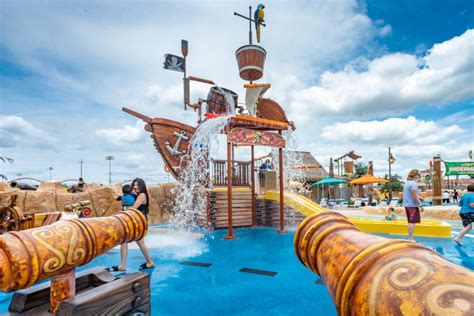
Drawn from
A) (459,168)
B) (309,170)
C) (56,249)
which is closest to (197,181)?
(56,249)

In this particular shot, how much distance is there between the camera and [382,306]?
780 mm

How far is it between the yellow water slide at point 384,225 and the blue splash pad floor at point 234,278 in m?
0.46

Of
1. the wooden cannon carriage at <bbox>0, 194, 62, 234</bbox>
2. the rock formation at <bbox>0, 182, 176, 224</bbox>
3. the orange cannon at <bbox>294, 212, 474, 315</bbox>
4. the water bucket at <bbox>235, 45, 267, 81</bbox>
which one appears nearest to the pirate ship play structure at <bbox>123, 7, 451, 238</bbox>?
the water bucket at <bbox>235, 45, 267, 81</bbox>

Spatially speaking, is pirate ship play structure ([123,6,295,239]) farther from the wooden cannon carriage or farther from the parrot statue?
the wooden cannon carriage

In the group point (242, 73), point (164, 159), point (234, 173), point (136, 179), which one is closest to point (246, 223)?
point (234, 173)

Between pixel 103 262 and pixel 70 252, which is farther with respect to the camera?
pixel 103 262

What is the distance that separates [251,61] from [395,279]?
30.6 ft

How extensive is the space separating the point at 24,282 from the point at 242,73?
29.2ft

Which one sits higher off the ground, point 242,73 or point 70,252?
point 242,73

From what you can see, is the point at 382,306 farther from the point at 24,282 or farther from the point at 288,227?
the point at 288,227

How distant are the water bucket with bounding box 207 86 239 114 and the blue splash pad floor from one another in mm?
5091

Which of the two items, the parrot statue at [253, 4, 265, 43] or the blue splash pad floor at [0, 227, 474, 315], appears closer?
the blue splash pad floor at [0, 227, 474, 315]

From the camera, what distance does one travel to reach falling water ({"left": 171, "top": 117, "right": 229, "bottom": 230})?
30.6ft

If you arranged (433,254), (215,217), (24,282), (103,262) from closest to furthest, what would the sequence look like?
(433,254)
(24,282)
(103,262)
(215,217)
